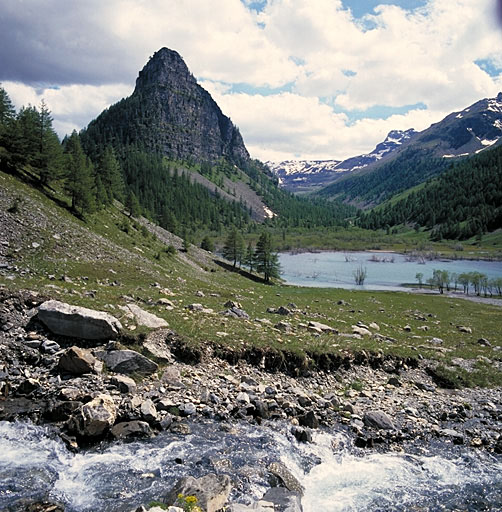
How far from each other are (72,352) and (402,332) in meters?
25.6

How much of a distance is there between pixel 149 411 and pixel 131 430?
0.81m

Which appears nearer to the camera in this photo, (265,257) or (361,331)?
(361,331)

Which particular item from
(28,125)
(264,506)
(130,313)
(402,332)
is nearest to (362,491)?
(264,506)

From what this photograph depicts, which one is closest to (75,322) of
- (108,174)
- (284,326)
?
(284,326)

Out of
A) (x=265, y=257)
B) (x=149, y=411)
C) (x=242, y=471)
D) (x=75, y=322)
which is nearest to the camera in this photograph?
(x=242, y=471)

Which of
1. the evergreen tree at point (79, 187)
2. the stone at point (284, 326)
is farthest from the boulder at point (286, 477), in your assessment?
the evergreen tree at point (79, 187)

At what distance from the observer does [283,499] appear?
9.09 meters

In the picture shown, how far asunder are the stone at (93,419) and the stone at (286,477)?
540 cm

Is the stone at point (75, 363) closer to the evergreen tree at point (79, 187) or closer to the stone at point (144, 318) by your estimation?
the stone at point (144, 318)

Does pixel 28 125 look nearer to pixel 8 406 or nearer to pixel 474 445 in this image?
pixel 8 406

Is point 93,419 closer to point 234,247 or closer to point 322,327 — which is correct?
point 322,327

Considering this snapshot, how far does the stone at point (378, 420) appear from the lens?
13.6 metres

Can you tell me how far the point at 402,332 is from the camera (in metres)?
28.7

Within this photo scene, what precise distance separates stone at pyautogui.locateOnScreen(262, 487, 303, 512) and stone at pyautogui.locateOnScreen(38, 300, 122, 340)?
9218 millimetres
